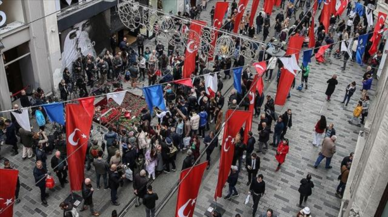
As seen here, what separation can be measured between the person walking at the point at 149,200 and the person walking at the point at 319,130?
8205 mm

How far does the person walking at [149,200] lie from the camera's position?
44.3 feet

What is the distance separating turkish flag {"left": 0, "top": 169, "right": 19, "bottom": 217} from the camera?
441 inches

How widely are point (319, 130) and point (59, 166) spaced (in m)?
10.7

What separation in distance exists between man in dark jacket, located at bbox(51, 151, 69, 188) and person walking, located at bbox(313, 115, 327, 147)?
412 inches

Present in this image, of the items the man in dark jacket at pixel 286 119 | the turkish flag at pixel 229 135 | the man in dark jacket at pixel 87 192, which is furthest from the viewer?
the man in dark jacket at pixel 286 119

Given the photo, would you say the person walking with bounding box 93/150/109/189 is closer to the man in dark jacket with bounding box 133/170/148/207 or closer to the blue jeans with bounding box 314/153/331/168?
the man in dark jacket with bounding box 133/170/148/207

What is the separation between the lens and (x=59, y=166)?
14859 millimetres

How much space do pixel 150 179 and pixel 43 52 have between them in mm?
8652

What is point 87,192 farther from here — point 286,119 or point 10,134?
point 286,119

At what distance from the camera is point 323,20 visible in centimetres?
2483

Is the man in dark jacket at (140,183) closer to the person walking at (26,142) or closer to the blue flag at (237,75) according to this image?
the person walking at (26,142)

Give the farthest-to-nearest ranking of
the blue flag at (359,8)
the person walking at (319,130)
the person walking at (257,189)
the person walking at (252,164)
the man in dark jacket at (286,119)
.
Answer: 1. the blue flag at (359,8)
2. the man in dark jacket at (286,119)
3. the person walking at (319,130)
4. the person walking at (252,164)
5. the person walking at (257,189)

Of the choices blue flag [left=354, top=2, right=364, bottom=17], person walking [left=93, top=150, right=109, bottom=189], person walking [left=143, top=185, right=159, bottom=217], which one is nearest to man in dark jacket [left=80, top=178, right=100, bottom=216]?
person walking [left=93, top=150, right=109, bottom=189]

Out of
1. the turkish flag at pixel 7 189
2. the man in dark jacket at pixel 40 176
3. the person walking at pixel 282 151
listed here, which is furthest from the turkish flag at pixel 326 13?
the turkish flag at pixel 7 189
